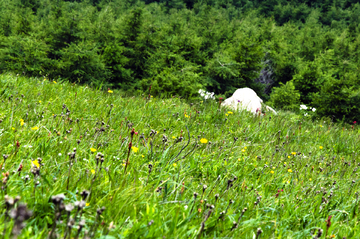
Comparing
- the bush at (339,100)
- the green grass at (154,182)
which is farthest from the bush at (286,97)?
the green grass at (154,182)

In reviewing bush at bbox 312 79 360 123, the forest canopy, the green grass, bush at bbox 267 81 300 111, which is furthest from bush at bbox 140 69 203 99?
bush at bbox 312 79 360 123

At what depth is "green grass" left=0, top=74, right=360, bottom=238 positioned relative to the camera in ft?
4.69

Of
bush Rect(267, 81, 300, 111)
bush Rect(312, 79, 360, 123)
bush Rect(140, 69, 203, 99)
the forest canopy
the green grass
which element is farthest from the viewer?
bush Rect(267, 81, 300, 111)

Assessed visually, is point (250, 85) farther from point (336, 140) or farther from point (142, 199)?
point (142, 199)

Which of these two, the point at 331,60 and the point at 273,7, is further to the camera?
the point at 273,7

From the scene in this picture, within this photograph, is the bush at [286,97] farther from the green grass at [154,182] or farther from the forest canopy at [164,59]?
the green grass at [154,182]

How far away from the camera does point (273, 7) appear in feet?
167

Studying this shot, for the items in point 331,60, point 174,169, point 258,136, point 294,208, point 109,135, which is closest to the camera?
point 294,208

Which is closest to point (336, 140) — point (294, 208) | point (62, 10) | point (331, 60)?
point (294, 208)

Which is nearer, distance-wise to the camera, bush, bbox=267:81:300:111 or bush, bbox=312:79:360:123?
bush, bbox=312:79:360:123

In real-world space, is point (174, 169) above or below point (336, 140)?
above

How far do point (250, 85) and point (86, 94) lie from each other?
15.4 metres

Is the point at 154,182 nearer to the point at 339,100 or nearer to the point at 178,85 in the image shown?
the point at 178,85

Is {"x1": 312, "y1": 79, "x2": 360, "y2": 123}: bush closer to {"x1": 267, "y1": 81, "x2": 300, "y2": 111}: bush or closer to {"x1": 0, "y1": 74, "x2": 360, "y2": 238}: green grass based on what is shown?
{"x1": 267, "y1": 81, "x2": 300, "y2": 111}: bush
